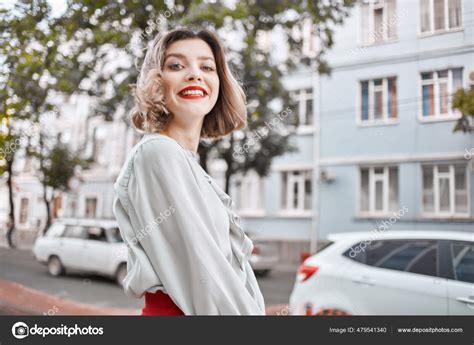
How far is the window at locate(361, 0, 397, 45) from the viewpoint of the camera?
5.79 feet

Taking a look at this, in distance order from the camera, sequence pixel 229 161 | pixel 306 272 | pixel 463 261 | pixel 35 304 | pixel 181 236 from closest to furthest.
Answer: pixel 181 236
pixel 35 304
pixel 463 261
pixel 306 272
pixel 229 161

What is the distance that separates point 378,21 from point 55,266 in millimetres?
1706

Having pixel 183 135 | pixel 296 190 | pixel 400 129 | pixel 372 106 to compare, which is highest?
pixel 372 106

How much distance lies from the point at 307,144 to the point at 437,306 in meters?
2.02

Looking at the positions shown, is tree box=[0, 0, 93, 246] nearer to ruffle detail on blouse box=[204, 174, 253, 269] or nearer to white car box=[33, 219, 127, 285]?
white car box=[33, 219, 127, 285]

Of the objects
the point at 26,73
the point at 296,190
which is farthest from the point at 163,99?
the point at 296,190

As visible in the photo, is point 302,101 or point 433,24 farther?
point 302,101

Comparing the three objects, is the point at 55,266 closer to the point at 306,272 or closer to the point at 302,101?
the point at 306,272

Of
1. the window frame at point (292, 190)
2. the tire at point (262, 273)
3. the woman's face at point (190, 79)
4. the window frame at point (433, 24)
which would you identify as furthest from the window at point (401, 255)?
the woman's face at point (190, 79)

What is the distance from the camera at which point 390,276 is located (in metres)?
1.62

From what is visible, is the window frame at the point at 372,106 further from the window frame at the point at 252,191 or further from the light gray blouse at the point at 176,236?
the window frame at the point at 252,191

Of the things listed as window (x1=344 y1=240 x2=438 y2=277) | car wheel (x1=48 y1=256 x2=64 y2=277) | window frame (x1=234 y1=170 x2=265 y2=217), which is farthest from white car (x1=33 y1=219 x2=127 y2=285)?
window frame (x1=234 y1=170 x2=265 y2=217)
